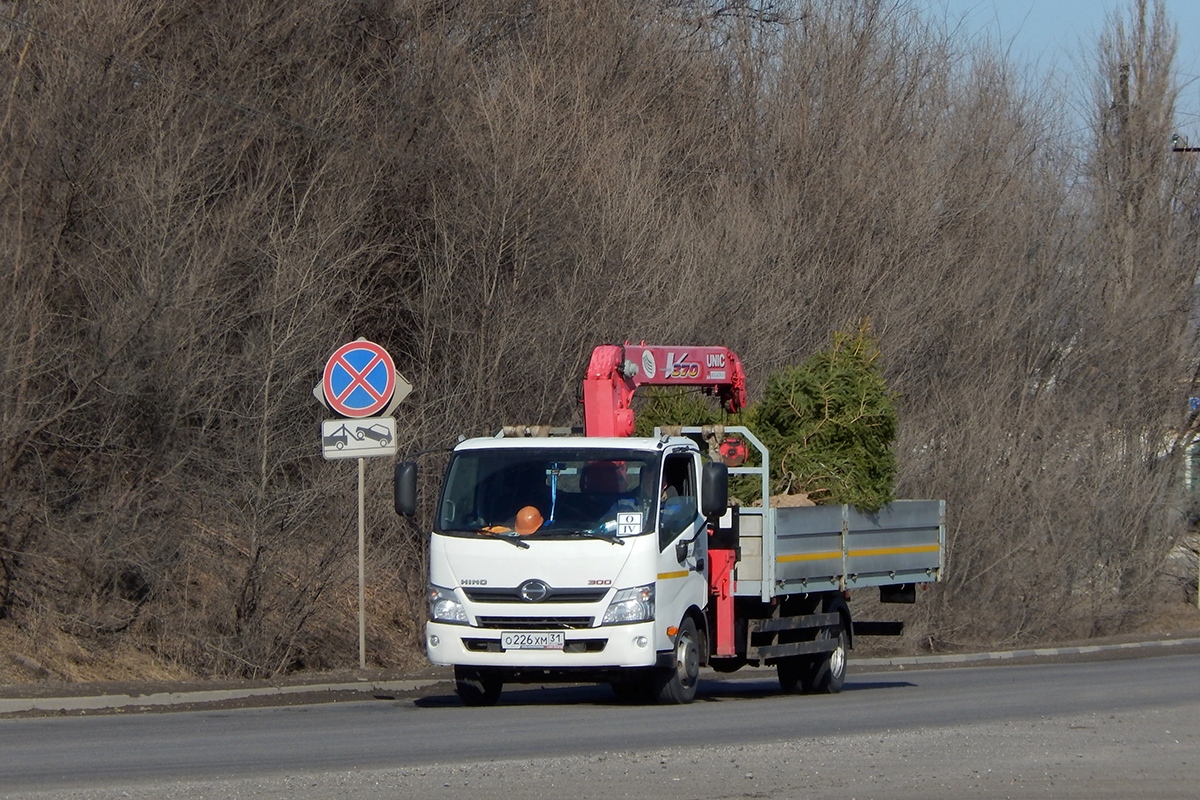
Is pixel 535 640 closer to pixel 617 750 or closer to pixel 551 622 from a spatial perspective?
pixel 551 622

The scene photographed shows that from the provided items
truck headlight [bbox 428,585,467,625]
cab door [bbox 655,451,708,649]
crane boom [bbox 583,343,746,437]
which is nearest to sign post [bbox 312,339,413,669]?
crane boom [bbox 583,343,746,437]

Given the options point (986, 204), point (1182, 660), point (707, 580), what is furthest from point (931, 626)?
point (707, 580)

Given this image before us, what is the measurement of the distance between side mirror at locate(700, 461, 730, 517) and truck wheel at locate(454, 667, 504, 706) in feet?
7.48

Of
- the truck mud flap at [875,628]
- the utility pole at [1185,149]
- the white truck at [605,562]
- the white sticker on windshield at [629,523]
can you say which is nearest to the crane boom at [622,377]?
the white truck at [605,562]

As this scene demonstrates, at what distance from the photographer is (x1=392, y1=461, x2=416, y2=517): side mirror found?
527 inches

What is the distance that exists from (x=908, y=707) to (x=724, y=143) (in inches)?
Result: 731

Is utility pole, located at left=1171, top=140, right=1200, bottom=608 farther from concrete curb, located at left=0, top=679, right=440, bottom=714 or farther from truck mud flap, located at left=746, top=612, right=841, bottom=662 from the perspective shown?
concrete curb, located at left=0, top=679, right=440, bottom=714

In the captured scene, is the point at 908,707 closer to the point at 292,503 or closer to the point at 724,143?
the point at 292,503

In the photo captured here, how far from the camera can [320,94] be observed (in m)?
23.1

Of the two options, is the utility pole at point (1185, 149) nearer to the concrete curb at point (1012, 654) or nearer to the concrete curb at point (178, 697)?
the concrete curb at point (1012, 654)

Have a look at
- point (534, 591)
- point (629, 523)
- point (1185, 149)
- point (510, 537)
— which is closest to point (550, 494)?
point (510, 537)

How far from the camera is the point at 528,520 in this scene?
517 inches

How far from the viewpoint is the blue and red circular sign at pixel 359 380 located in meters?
→ 16.3

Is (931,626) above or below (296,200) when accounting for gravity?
below
